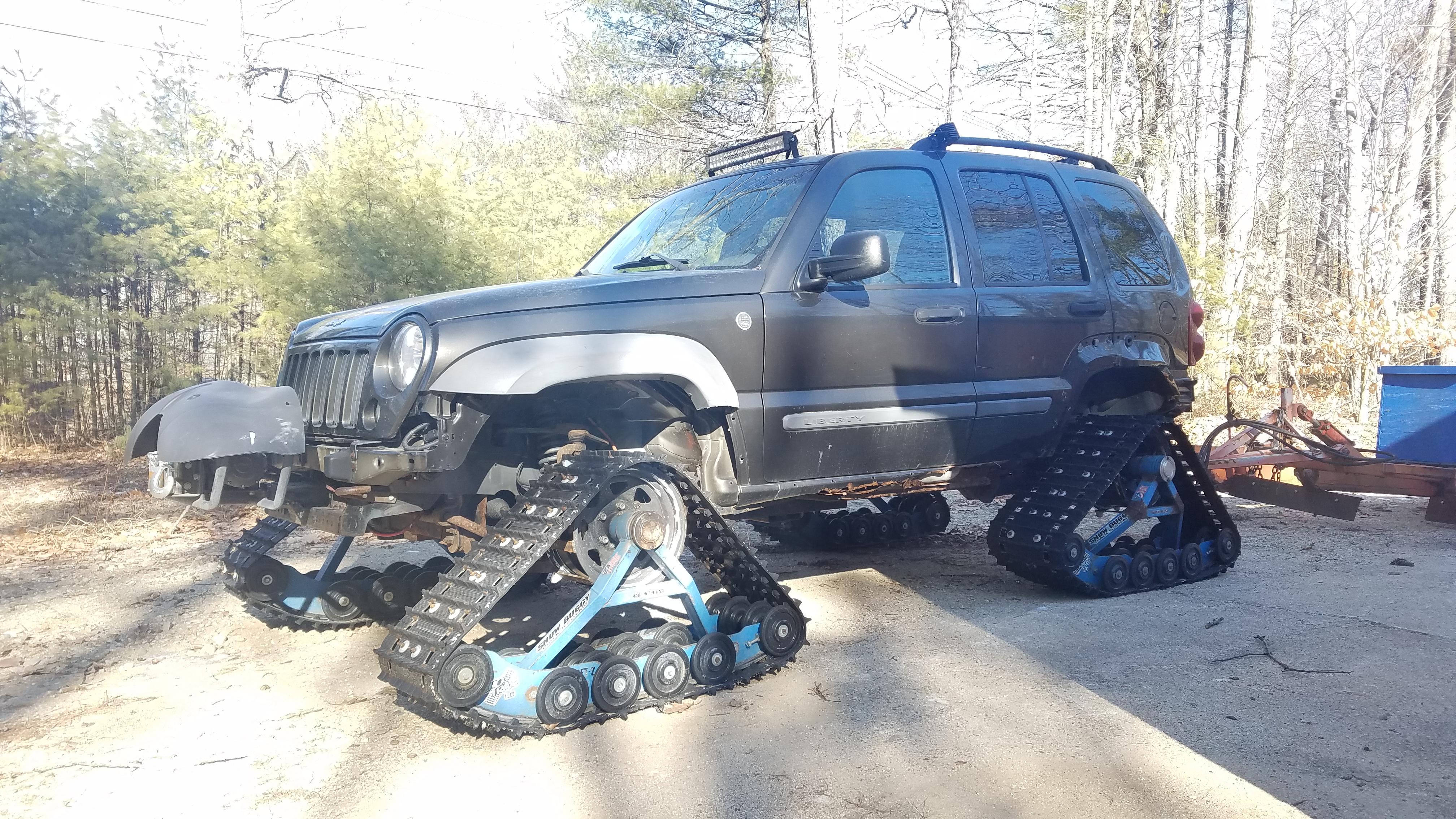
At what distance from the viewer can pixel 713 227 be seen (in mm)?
4926

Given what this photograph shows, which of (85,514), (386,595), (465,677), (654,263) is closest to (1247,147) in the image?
(654,263)

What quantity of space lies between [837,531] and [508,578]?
3633 millimetres

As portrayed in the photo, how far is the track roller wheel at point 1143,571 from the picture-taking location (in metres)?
5.64

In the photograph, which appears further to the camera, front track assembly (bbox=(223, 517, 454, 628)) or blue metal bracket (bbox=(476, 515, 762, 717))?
front track assembly (bbox=(223, 517, 454, 628))

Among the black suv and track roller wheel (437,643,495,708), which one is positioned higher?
the black suv

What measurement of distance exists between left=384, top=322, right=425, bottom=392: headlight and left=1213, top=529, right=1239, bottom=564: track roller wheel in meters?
4.86

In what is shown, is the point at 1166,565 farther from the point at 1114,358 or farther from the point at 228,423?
the point at 228,423

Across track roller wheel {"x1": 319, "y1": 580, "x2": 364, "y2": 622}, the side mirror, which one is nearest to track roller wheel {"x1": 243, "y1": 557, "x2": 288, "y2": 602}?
track roller wheel {"x1": 319, "y1": 580, "x2": 364, "y2": 622}

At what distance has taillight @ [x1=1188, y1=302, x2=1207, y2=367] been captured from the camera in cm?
605

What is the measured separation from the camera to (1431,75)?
577 inches

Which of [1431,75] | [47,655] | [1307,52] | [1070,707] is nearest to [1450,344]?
[1431,75]

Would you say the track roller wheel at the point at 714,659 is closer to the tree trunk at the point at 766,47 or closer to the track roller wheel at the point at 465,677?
the track roller wheel at the point at 465,677

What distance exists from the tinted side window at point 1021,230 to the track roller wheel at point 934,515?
219cm

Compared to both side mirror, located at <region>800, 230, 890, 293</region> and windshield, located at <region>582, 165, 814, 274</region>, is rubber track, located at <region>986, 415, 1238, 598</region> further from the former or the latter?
windshield, located at <region>582, 165, 814, 274</region>
